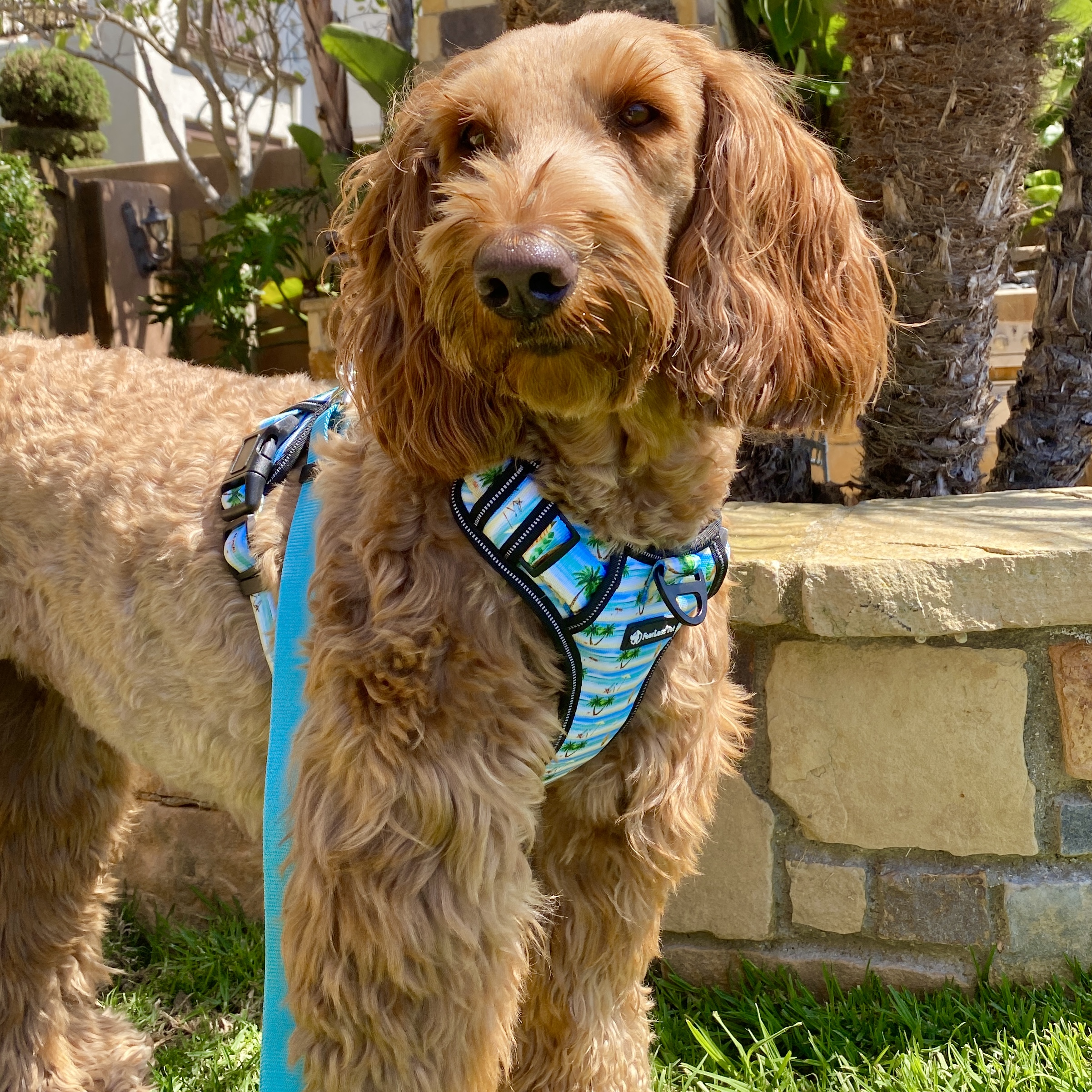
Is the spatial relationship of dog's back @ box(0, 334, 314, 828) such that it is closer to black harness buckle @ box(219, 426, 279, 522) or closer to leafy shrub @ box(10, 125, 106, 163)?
black harness buckle @ box(219, 426, 279, 522)

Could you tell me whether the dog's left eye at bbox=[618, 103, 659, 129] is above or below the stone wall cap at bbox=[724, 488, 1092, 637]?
above

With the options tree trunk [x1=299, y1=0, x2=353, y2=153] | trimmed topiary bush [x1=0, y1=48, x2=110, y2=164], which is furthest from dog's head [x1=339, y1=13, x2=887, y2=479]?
trimmed topiary bush [x1=0, y1=48, x2=110, y2=164]

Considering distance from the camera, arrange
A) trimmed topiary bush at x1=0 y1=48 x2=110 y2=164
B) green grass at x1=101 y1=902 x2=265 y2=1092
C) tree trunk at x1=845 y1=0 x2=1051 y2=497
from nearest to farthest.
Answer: green grass at x1=101 y1=902 x2=265 y2=1092
tree trunk at x1=845 y1=0 x2=1051 y2=497
trimmed topiary bush at x1=0 y1=48 x2=110 y2=164

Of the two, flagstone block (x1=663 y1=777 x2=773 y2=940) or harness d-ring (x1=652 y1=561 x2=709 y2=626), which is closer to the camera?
harness d-ring (x1=652 y1=561 x2=709 y2=626)

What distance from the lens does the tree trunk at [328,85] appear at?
258 inches

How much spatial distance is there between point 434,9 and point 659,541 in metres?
4.97

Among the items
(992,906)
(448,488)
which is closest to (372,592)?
(448,488)

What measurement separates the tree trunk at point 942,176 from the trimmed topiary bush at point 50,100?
28.3ft

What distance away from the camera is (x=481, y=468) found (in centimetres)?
160

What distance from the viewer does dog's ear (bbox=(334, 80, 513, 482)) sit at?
1580 millimetres

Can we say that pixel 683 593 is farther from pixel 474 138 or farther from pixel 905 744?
pixel 905 744

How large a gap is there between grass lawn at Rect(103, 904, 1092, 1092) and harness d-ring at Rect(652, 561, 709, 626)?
119 cm

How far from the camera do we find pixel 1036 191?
16.0 feet

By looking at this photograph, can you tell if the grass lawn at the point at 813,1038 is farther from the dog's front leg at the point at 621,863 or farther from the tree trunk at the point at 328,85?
the tree trunk at the point at 328,85
